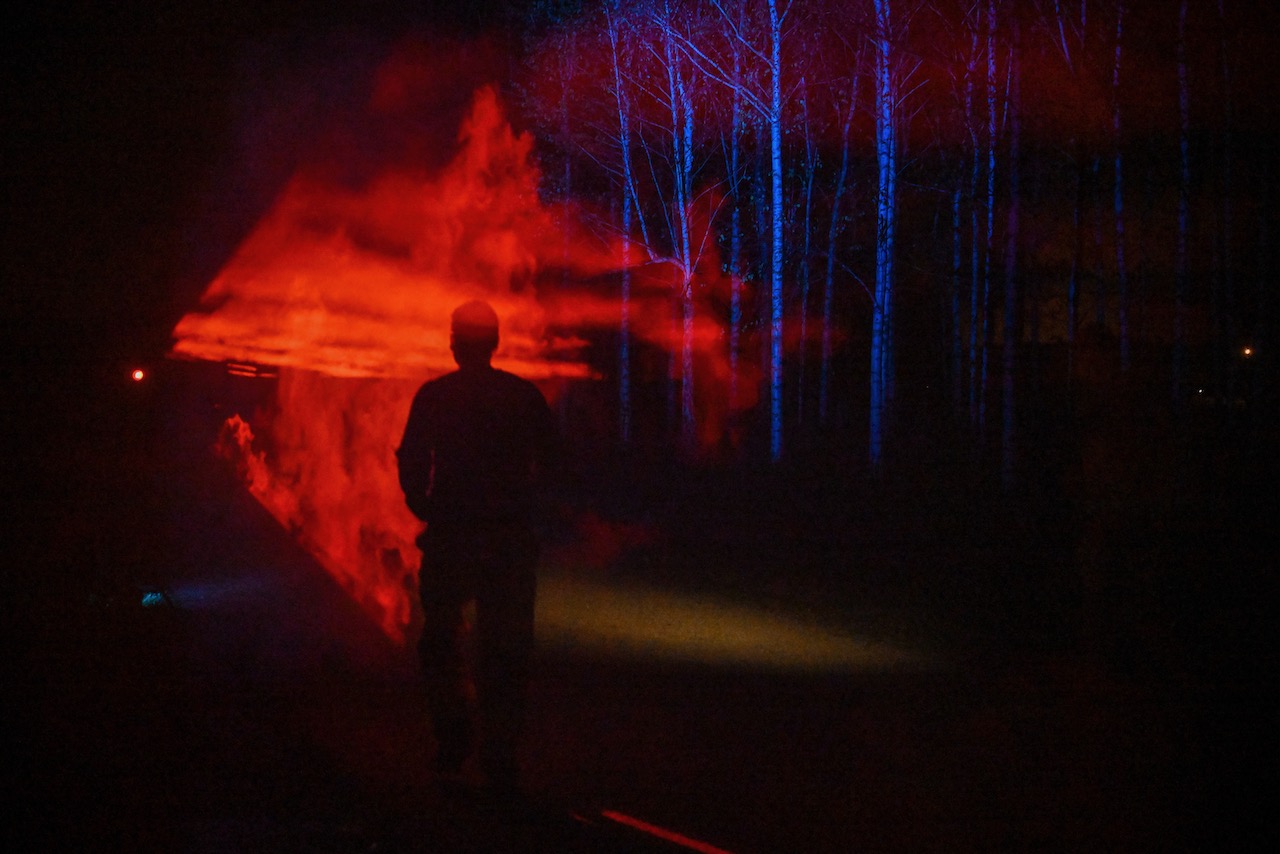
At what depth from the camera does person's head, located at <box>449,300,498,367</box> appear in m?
4.80

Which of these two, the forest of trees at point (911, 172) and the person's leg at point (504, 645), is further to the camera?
the forest of trees at point (911, 172)

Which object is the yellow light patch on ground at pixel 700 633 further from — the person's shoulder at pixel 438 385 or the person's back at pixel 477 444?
the person's shoulder at pixel 438 385

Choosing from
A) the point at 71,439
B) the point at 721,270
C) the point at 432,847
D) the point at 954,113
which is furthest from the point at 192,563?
the point at 954,113

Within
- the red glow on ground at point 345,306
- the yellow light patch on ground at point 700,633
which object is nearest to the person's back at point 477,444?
the yellow light patch on ground at point 700,633

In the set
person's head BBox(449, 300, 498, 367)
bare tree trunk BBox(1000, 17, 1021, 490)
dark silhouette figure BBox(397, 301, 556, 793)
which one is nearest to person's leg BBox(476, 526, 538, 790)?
dark silhouette figure BBox(397, 301, 556, 793)

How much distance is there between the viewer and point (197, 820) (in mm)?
4336

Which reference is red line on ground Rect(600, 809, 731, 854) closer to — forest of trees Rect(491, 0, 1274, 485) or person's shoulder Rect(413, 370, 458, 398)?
person's shoulder Rect(413, 370, 458, 398)

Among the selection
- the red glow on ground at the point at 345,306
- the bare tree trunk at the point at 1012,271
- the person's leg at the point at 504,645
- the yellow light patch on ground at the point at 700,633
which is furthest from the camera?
the bare tree trunk at the point at 1012,271

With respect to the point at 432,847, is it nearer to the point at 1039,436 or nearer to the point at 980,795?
the point at 980,795

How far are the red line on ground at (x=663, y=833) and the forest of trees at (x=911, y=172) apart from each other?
51.8 ft

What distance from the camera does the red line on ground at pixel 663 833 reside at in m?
4.04

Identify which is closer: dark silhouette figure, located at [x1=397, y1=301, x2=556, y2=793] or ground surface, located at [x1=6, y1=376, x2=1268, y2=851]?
ground surface, located at [x1=6, y1=376, x2=1268, y2=851]

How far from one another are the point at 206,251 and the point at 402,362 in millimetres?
2872

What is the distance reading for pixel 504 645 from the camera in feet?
15.5
